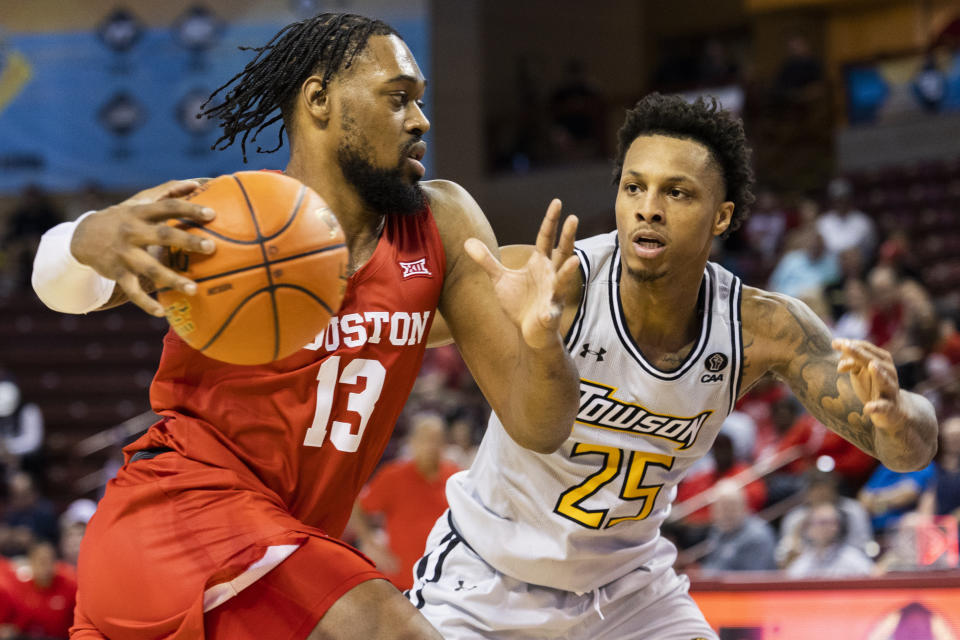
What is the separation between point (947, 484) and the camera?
252 inches

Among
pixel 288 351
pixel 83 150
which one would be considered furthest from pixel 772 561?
pixel 83 150

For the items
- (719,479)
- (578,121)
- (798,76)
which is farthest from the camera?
(578,121)

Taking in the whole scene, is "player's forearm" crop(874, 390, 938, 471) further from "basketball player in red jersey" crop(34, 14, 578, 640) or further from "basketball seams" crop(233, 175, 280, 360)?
"basketball seams" crop(233, 175, 280, 360)

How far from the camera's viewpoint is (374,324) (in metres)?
2.97

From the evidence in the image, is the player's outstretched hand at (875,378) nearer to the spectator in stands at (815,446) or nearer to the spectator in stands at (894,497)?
the spectator in stands at (894,497)

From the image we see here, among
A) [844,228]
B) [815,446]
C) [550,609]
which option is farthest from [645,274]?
[844,228]

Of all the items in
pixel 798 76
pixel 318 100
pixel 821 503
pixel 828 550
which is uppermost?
pixel 798 76

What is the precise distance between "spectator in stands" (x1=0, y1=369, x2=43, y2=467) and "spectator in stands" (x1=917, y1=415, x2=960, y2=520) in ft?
31.1

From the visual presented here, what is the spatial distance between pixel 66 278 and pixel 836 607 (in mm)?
3656

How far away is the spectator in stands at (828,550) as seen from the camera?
631 cm

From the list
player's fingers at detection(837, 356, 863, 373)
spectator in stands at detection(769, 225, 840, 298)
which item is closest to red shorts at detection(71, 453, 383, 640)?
player's fingers at detection(837, 356, 863, 373)

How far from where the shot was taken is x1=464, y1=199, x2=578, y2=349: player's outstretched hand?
2.70 meters

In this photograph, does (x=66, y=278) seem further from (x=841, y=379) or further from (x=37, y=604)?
(x=37, y=604)

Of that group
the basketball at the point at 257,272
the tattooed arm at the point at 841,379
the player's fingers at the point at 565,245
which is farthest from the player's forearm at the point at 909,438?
the basketball at the point at 257,272
